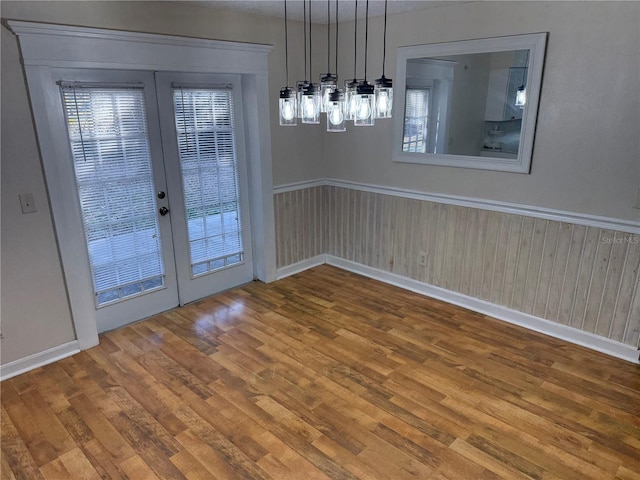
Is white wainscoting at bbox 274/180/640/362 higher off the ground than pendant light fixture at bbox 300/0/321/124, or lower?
lower

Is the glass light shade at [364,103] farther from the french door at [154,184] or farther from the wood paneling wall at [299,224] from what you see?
the wood paneling wall at [299,224]

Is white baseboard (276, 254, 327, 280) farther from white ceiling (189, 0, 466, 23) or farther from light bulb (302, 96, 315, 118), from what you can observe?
light bulb (302, 96, 315, 118)

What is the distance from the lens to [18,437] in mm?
2338

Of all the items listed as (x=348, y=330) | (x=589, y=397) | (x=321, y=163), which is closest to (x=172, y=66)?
(x=321, y=163)

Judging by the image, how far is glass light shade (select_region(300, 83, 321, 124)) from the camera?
6.67 feet

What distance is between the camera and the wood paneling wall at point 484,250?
2949 mm

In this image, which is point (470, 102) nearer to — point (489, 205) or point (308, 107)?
point (489, 205)

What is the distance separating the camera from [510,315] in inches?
137

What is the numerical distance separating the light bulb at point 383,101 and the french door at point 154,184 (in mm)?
2048

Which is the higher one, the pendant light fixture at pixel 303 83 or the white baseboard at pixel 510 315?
the pendant light fixture at pixel 303 83

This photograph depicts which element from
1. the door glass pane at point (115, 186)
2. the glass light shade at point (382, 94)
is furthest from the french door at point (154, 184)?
the glass light shade at point (382, 94)

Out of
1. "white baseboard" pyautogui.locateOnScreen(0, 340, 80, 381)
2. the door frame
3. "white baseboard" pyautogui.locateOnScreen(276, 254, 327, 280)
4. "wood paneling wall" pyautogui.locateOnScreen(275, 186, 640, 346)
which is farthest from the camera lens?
"white baseboard" pyautogui.locateOnScreen(276, 254, 327, 280)

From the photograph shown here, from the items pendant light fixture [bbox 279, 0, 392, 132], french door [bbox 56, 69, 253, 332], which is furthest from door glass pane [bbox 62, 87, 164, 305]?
pendant light fixture [bbox 279, 0, 392, 132]

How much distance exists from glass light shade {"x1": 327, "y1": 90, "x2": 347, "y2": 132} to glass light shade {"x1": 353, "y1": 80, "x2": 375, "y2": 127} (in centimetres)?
9
